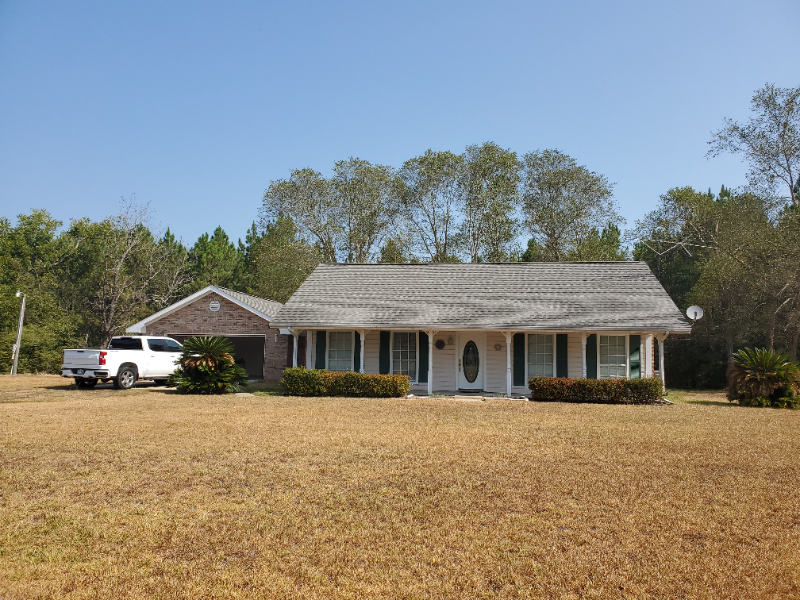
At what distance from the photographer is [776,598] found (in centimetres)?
432

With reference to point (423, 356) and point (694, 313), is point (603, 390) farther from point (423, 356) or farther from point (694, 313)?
point (423, 356)

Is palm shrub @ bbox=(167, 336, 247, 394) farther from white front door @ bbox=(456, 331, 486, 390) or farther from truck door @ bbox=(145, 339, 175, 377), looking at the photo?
white front door @ bbox=(456, 331, 486, 390)

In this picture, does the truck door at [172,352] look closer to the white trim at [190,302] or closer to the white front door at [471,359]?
the white trim at [190,302]

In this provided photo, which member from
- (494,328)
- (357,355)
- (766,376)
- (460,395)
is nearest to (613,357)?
(494,328)

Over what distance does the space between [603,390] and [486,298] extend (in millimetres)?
5573

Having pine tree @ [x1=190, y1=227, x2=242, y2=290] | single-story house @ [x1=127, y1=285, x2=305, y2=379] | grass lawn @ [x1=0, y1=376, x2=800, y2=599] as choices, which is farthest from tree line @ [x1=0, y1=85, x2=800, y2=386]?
grass lawn @ [x1=0, y1=376, x2=800, y2=599]

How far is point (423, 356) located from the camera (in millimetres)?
20812

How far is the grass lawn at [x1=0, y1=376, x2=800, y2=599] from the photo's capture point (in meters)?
4.57

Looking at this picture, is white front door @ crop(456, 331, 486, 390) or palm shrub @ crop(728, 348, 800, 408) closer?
palm shrub @ crop(728, 348, 800, 408)

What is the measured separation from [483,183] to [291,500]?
3593cm

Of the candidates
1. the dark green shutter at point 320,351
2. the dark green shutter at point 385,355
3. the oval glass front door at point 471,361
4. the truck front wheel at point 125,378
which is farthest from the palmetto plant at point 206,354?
the oval glass front door at point 471,361

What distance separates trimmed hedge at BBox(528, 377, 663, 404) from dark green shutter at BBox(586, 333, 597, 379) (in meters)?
2.22

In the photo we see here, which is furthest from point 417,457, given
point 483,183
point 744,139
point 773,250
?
point 483,183

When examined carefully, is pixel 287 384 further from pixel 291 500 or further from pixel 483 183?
pixel 483 183
